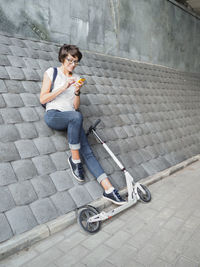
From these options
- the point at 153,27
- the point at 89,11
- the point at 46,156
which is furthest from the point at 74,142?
the point at 153,27

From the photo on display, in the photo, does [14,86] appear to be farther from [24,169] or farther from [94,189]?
[94,189]

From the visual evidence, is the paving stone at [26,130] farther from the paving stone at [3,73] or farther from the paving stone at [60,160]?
the paving stone at [3,73]

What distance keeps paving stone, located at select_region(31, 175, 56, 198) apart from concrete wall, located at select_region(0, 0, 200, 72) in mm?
3313

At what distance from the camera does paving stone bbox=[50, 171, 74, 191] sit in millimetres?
3406

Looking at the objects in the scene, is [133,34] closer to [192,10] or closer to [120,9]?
[120,9]

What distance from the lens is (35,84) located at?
4293mm

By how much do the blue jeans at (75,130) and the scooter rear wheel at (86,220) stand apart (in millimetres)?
550

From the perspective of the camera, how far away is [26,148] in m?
3.46

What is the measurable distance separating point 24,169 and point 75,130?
0.89m

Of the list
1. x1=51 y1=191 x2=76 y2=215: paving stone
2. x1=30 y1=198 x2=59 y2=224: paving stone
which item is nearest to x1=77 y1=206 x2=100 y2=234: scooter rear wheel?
x1=51 y1=191 x2=76 y2=215: paving stone

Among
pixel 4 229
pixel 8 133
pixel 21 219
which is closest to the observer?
pixel 4 229

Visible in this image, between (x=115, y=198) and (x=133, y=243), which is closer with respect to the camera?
(x=133, y=243)

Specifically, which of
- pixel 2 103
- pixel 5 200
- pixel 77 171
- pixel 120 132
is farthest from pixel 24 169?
pixel 120 132

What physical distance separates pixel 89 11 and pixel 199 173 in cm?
494
